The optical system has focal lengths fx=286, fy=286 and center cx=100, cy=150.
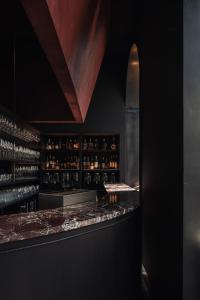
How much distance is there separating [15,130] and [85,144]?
236 cm

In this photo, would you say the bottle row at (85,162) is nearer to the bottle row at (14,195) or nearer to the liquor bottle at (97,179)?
the liquor bottle at (97,179)

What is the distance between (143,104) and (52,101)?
1.93 meters

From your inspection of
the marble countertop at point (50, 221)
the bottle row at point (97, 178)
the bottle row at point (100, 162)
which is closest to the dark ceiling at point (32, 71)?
the bottle row at point (100, 162)

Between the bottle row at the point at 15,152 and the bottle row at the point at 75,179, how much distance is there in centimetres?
57

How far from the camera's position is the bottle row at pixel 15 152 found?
4031 millimetres

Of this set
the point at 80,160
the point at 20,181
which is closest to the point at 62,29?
the point at 20,181

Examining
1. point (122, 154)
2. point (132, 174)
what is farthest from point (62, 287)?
point (132, 174)

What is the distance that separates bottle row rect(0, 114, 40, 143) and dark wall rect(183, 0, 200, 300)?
9.08ft

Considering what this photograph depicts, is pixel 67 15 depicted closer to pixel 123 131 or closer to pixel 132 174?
pixel 123 131

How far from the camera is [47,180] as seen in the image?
20.9 feet

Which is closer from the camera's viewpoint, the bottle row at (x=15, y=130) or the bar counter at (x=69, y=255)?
the bar counter at (x=69, y=255)

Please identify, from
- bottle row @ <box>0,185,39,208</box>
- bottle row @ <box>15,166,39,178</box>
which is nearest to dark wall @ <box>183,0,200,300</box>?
bottle row @ <box>0,185,39,208</box>

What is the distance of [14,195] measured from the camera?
4.54m

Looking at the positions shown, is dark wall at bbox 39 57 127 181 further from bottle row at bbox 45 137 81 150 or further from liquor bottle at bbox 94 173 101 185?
liquor bottle at bbox 94 173 101 185
